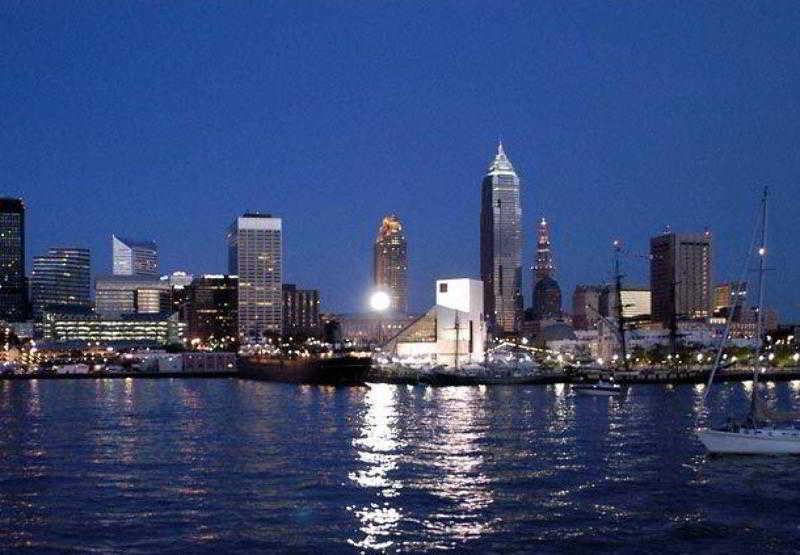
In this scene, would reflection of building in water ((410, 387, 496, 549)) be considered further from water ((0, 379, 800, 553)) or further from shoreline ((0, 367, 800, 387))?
shoreline ((0, 367, 800, 387))

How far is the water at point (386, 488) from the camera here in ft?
81.2

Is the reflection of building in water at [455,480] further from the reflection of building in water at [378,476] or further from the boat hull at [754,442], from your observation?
the boat hull at [754,442]

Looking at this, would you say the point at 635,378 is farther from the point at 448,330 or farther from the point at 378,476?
the point at 378,476

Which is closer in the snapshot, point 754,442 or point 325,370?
point 754,442

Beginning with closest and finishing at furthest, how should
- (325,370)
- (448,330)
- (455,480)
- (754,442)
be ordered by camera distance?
1. (455,480)
2. (754,442)
3. (325,370)
4. (448,330)

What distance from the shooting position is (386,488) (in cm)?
3166

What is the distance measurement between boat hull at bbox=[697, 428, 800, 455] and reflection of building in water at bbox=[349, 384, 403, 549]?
40.5 ft

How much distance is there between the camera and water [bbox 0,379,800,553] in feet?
81.2

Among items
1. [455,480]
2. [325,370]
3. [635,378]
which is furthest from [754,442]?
[635,378]

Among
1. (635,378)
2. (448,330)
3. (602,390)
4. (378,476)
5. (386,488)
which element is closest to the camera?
(386,488)

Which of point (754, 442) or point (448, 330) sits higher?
point (448, 330)

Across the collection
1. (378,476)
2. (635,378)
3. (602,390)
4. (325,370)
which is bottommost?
(635,378)

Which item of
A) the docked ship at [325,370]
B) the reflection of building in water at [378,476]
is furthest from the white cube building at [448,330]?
the reflection of building in water at [378,476]

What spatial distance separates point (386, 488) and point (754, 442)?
51.0ft
